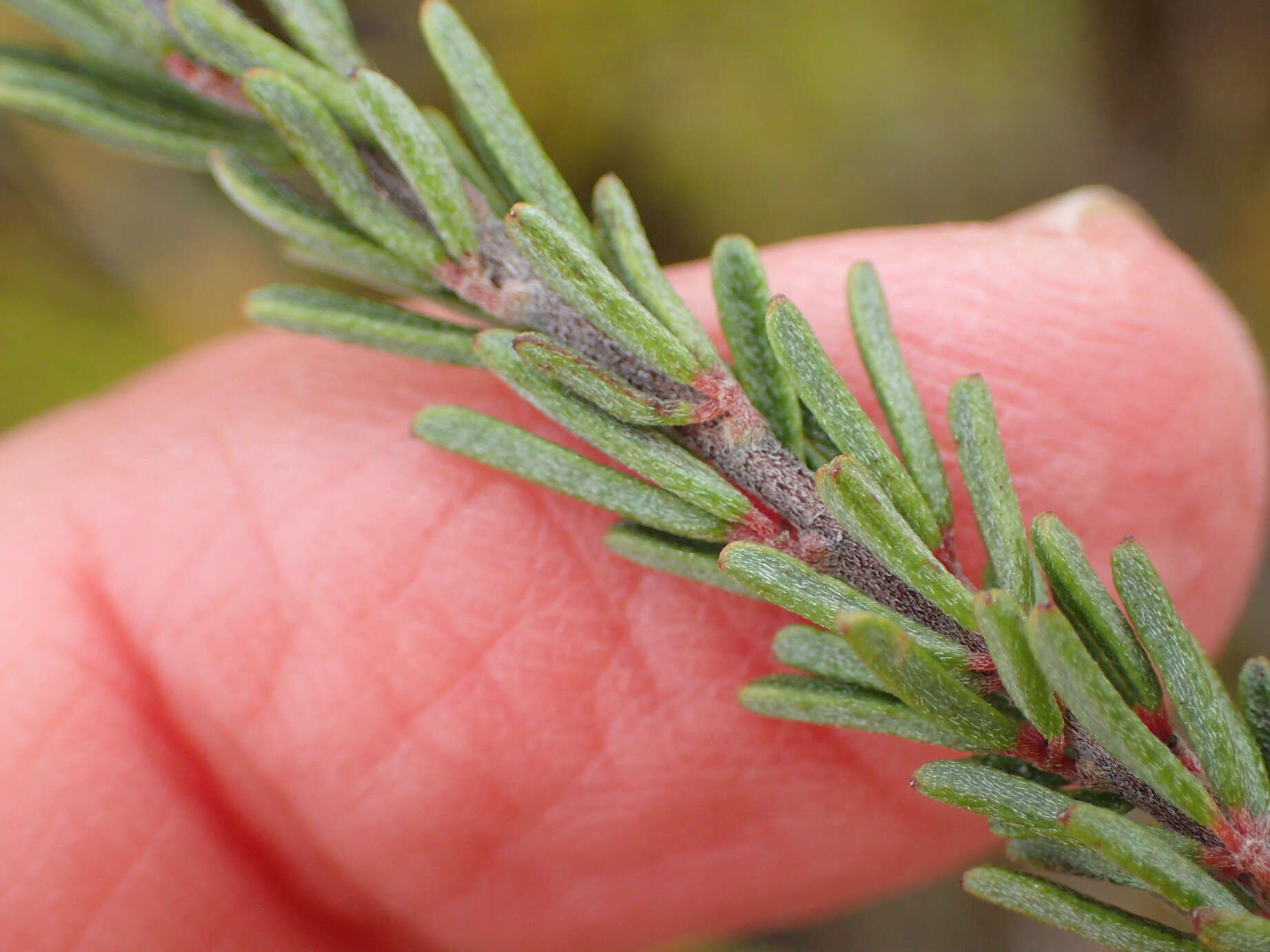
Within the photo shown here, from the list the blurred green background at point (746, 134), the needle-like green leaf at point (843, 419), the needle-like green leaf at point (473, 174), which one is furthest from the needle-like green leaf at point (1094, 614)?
the blurred green background at point (746, 134)

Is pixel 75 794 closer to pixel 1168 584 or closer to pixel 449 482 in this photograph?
pixel 449 482

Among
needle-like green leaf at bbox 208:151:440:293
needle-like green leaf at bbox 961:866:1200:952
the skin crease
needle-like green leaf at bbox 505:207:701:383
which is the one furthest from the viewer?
the skin crease

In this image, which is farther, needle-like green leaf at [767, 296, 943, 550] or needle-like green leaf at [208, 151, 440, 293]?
needle-like green leaf at [208, 151, 440, 293]

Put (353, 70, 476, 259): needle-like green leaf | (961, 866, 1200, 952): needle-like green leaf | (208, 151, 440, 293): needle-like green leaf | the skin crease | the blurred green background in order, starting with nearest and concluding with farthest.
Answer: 1. (961, 866, 1200, 952): needle-like green leaf
2. (353, 70, 476, 259): needle-like green leaf
3. (208, 151, 440, 293): needle-like green leaf
4. the skin crease
5. the blurred green background

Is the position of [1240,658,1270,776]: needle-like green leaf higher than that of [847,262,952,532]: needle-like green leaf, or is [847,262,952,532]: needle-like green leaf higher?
[847,262,952,532]: needle-like green leaf

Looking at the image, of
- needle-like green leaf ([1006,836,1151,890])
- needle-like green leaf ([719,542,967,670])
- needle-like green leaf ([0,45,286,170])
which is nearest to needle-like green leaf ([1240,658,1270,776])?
needle-like green leaf ([1006,836,1151,890])

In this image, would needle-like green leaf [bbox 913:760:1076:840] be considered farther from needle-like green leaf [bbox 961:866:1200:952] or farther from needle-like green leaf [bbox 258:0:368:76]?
needle-like green leaf [bbox 258:0:368:76]

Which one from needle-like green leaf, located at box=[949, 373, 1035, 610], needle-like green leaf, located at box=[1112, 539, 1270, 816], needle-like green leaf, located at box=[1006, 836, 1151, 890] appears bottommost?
needle-like green leaf, located at box=[1006, 836, 1151, 890]
